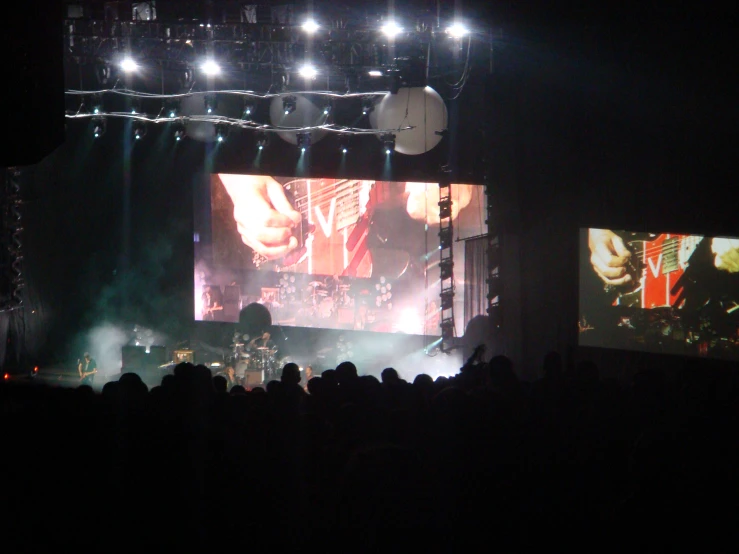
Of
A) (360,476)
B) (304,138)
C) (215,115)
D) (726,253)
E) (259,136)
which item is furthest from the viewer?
(259,136)

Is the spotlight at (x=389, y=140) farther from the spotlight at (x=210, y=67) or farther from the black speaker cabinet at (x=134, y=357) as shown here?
the black speaker cabinet at (x=134, y=357)

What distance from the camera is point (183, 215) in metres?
12.3

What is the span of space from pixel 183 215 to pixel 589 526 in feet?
33.8

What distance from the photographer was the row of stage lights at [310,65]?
26.8 feet

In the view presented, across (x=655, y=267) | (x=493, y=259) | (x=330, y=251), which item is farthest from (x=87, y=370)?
(x=655, y=267)

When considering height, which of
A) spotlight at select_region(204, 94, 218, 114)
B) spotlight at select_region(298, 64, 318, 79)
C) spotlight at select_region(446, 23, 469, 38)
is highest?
spotlight at select_region(446, 23, 469, 38)

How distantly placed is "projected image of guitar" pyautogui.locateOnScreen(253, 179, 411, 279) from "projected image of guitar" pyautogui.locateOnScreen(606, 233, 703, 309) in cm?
311

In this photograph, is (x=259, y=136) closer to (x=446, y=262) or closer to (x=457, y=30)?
(x=446, y=262)

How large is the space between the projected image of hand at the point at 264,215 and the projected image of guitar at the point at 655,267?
479 cm

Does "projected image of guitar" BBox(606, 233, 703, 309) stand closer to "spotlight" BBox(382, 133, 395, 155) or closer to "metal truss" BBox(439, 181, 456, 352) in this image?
"metal truss" BBox(439, 181, 456, 352)

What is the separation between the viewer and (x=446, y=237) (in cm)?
1001

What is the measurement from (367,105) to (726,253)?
4.83 metres

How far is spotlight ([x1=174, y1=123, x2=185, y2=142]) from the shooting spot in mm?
11062

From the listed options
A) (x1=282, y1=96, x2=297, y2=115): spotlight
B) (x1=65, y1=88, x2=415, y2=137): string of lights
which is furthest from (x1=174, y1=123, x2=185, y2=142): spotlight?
(x1=282, y1=96, x2=297, y2=115): spotlight
